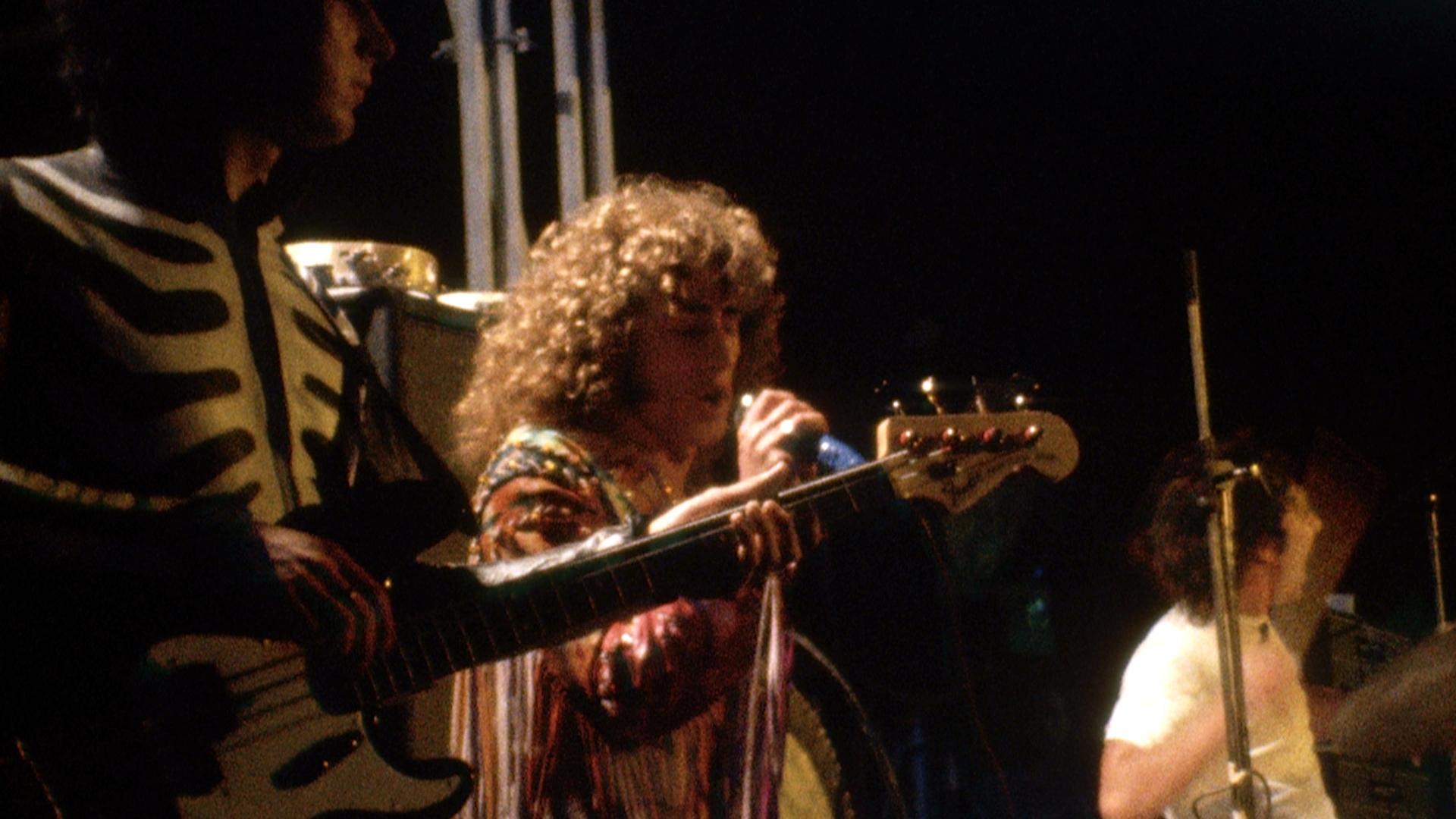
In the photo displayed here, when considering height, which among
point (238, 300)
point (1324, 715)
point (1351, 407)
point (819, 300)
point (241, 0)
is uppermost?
point (241, 0)

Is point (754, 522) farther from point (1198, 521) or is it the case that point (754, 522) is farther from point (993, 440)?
point (1198, 521)

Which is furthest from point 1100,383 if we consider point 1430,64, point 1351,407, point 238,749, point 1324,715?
point 238,749

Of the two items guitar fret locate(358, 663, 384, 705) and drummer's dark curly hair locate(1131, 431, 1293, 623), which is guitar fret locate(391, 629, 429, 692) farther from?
drummer's dark curly hair locate(1131, 431, 1293, 623)

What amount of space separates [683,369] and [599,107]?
2065 millimetres

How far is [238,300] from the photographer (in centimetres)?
142

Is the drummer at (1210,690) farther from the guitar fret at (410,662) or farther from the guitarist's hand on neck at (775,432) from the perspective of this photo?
the guitar fret at (410,662)

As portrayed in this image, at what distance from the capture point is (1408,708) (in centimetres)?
304

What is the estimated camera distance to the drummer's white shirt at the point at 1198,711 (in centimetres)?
313

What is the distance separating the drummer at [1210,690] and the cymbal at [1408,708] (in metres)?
0.17

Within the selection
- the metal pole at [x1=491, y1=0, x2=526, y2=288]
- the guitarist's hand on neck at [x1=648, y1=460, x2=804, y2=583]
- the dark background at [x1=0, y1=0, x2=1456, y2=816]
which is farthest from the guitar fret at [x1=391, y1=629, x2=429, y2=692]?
the dark background at [x1=0, y1=0, x2=1456, y2=816]

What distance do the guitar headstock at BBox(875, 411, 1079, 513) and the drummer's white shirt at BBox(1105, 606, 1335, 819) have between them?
1.42 m

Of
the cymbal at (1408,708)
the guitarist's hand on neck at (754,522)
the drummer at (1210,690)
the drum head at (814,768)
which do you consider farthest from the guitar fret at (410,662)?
the cymbal at (1408,708)

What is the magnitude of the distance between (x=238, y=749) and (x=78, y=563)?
0.86 ft

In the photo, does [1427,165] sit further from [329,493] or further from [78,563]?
[78,563]
